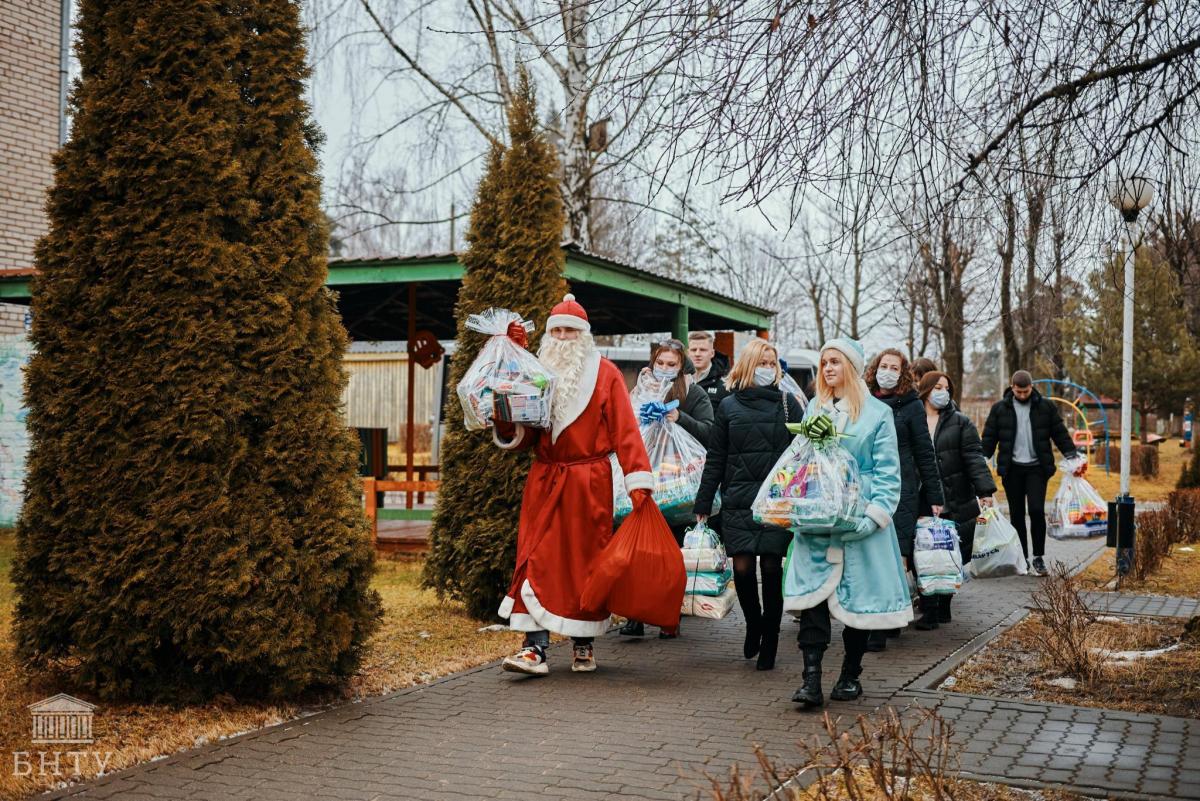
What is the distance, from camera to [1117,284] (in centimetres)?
610

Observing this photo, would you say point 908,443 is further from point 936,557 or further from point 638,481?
point 638,481

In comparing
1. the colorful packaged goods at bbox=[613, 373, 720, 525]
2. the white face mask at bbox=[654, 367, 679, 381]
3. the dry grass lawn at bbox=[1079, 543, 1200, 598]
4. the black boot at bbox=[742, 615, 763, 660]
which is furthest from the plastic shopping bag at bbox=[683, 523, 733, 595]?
the dry grass lawn at bbox=[1079, 543, 1200, 598]

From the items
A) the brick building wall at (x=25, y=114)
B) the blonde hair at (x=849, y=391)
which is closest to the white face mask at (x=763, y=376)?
the blonde hair at (x=849, y=391)

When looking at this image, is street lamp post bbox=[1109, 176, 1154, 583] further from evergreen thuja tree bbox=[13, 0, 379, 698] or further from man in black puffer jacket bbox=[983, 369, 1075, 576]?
evergreen thuja tree bbox=[13, 0, 379, 698]

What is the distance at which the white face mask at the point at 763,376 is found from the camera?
683cm

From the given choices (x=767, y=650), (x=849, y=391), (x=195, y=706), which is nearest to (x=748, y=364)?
(x=849, y=391)

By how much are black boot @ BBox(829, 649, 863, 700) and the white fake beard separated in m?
2.17

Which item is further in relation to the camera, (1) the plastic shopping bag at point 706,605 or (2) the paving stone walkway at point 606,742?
(1) the plastic shopping bag at point 706,605

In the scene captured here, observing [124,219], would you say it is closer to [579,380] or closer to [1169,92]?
[579,380]

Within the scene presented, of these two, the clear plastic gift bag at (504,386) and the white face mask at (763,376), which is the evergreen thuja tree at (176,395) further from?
the white face mask at (763,376)

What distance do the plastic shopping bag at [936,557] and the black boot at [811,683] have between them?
2.39 metres

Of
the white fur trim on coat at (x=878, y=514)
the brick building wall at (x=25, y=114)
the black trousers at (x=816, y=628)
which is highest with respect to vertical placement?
the brick building wall at (x=25, y=114)

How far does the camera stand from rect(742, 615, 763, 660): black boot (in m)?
7.06

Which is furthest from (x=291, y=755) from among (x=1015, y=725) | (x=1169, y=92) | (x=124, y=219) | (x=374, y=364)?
(x=374, y=364)
